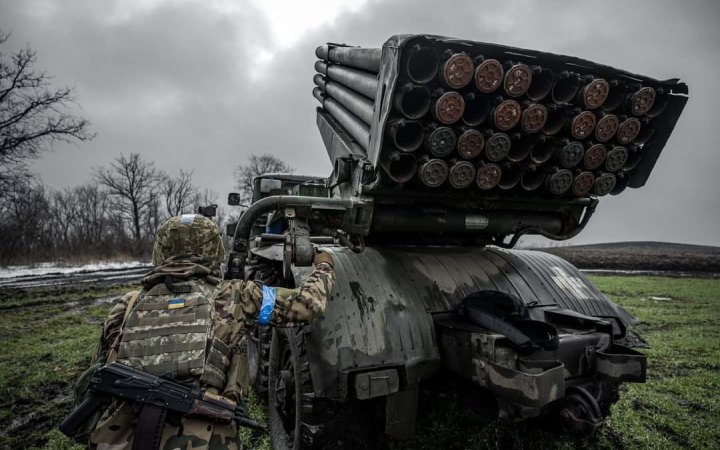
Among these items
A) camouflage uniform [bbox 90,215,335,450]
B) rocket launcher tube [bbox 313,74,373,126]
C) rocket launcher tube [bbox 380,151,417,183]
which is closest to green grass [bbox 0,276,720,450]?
camouflage uniform [bbox 90,215,335,450]

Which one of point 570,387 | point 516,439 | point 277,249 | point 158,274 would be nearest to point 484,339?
point 570,387

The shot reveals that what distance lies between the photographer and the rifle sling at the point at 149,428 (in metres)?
1.87

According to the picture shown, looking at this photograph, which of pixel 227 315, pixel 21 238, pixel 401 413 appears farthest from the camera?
pixel 21 238

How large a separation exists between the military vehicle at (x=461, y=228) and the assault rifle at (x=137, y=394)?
0.83m

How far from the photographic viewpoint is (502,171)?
10.8ft

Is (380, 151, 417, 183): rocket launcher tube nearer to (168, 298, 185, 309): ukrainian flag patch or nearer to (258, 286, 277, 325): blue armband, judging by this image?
(258, 286, 277, 325): blue armband

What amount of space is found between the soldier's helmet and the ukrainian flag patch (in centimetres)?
30

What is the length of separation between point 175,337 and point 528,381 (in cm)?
184

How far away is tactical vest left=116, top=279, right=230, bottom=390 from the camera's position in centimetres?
203

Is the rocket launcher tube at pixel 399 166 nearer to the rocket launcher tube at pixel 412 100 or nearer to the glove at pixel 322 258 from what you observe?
the rocket launcher tube at pixel 412 100

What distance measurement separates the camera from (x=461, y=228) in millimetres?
3705

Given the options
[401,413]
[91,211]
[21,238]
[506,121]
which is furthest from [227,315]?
[91,211]

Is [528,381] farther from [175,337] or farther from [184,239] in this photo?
[184,239]

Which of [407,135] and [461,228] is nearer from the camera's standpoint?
[407,135]
